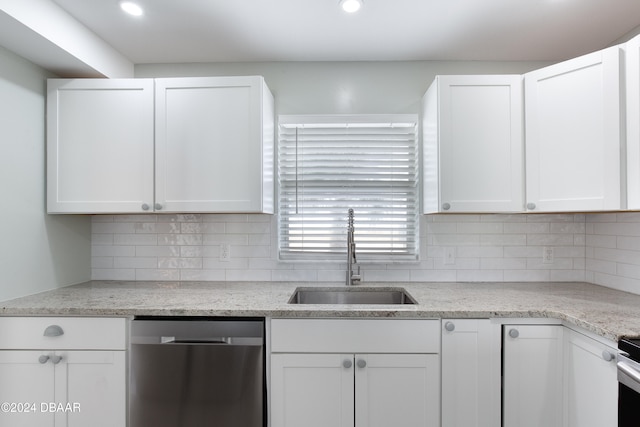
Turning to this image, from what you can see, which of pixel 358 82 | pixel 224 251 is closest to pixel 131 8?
pixel 358 82

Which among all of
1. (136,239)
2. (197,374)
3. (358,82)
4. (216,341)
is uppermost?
(358,82)

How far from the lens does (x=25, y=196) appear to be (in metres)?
1.85

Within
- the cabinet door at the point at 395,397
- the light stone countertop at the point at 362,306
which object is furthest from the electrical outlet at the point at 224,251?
the cabinet door at the point at 395,397

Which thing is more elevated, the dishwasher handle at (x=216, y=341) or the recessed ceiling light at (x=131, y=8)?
the recessed ceiling light at (x=131, y=8)

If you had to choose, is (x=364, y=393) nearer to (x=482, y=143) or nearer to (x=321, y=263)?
(x=321, y=263)

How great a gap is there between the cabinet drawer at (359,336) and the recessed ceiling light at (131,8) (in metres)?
1.76

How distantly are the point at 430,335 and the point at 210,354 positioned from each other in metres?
1.04

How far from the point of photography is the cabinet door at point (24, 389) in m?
1.61

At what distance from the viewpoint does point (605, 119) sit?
5.26 ft

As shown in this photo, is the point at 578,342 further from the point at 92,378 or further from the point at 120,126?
the point at 120,126

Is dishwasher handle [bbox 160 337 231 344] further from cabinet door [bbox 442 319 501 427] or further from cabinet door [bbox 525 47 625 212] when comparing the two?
cabinet door [bbox 525 47 625 212]

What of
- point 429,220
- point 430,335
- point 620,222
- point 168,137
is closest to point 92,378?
point 168,137

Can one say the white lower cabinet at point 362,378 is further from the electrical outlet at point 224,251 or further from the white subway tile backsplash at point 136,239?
the white subway tile backsplash at point 136,239

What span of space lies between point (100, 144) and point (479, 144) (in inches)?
86.1
